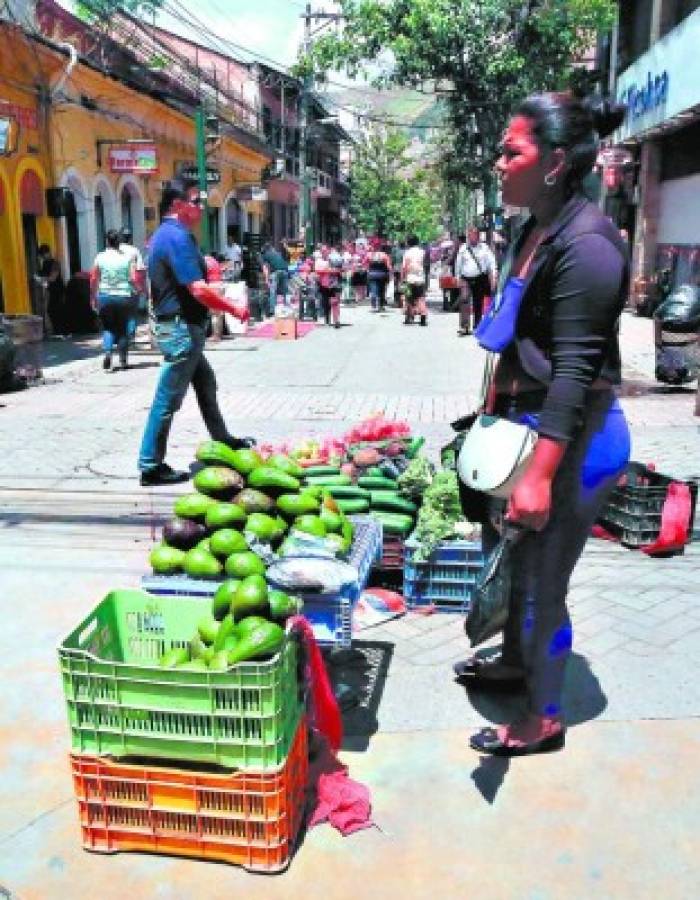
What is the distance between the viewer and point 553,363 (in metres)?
2.62

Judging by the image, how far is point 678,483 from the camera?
504 cm

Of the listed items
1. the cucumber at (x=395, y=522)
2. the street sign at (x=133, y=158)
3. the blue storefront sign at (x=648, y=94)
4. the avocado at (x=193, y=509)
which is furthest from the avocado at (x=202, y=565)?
the street sign at (x=133, y=158)

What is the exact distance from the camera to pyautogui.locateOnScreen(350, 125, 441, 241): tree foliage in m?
61.4

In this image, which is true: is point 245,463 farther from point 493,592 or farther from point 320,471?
point 493,592

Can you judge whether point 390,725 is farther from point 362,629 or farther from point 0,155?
point 0,155

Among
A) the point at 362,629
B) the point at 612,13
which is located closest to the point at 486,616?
the point at 362,629

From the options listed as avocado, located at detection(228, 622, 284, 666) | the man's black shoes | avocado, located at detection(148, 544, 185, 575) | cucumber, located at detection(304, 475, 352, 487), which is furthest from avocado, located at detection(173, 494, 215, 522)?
the man's black shoes

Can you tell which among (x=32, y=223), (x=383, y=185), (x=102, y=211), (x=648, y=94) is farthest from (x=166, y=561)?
(x=383, y=185)

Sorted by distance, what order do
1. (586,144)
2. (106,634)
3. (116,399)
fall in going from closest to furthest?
(586,144), (106,634), (116,399)

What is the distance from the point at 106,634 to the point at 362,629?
4.82 feet

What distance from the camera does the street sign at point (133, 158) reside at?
17.9 metres

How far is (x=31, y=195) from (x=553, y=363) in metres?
15.0

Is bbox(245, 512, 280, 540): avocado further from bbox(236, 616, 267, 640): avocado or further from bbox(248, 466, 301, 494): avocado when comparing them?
bbox(236, 616, 267, 640): avocado

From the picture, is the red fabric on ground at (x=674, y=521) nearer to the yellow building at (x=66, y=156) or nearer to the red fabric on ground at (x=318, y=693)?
the red fabric on ground at (x=318, y=693)
